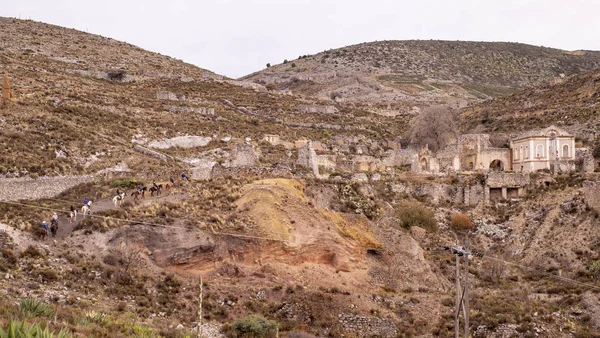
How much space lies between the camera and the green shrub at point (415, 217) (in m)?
Answer: 31.1

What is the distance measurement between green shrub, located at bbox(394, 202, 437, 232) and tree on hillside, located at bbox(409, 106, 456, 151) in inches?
808

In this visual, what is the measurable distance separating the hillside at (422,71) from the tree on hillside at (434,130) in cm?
2152

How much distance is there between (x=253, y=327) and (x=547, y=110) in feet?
153

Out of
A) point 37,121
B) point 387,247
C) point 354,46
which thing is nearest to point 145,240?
point 387,247

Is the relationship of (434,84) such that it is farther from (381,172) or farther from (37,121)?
(37,121)

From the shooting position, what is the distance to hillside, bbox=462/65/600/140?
5047 cm

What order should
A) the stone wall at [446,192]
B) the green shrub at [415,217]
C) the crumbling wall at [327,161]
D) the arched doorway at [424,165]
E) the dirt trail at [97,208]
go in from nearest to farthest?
the dirt trail at [97,208], the green shrub at [415,217], the stone wall at [446,192], the crumbling wall at [327,161], the arched doorway at [424,165]

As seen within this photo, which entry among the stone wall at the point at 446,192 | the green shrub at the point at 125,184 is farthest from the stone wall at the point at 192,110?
the green shrub at the point at 125,184

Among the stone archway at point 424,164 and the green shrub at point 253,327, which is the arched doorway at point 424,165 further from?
the green shrub at point 253,327

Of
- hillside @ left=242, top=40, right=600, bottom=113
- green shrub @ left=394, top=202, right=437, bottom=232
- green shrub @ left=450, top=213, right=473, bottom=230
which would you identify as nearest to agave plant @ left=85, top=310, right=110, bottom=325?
green shrub @ left=394, top=202, right=437, bottom=232

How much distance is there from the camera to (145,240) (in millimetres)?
20547

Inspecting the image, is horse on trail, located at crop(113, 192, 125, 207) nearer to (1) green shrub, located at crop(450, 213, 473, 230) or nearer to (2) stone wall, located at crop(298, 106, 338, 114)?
(1) green shrub, located at crop(450, 213, 473, 230)

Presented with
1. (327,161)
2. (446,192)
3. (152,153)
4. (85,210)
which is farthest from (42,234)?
(327,161)

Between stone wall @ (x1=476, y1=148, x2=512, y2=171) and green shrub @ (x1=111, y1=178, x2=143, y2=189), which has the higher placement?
stone wall @ (x1=476, y1=148, x2=512, y2=171)
